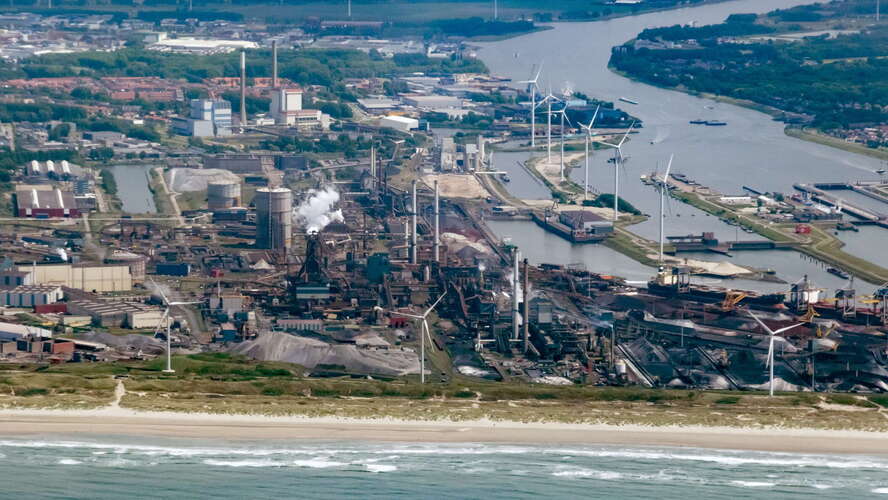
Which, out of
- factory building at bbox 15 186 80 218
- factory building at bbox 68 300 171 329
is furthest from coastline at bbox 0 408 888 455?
factory building at bbox 15 186 80 218

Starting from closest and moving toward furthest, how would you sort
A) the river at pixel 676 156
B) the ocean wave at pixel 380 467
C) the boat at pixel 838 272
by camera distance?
the ocean wave at pixel 380 467 < the boat at pixel 838 272 < the river at pixel 676 156

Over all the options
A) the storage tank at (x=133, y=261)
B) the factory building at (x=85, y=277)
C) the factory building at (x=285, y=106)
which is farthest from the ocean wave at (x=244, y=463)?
the factory building at (x=285, y=106)

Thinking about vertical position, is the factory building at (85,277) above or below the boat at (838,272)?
above

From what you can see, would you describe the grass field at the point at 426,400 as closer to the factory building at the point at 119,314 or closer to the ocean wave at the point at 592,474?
the ocean wave at the point at 592,474

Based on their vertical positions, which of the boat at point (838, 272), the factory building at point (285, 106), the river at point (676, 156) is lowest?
the boat at point (838, 272)

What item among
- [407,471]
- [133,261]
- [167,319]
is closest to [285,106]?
[133,261]

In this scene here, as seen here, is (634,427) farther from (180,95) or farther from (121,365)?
(180,95)

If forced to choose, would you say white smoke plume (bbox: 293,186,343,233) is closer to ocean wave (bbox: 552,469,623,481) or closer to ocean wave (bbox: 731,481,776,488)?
ocean wave (bbox: 552,469,623,481)

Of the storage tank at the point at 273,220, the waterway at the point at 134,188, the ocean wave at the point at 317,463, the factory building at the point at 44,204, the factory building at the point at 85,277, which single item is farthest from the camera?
the waterway at the point at 134,188

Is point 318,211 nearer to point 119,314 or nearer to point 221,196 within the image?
point 221,196
